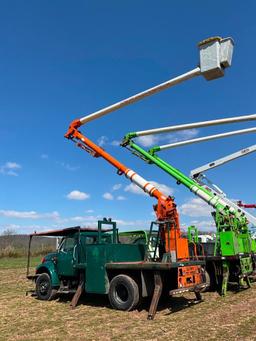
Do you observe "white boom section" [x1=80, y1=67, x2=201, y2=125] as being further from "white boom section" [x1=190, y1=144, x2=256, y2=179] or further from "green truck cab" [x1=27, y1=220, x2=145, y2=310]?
"white boom section" [x1=190, y1=144, x2=256, y2=179]

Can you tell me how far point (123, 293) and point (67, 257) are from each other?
266 centimetres

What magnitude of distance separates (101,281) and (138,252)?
1827 millimetres

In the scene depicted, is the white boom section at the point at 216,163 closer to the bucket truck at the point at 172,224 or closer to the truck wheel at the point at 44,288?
the bucket truck at the point at 172,224

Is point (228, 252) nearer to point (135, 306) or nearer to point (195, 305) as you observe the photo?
point (195, 305)

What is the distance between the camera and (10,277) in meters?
22.3

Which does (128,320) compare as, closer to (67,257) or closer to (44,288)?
(67,257)

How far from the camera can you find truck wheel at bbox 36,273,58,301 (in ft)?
46.4

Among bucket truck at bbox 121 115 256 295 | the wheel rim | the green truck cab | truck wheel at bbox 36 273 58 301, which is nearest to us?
the wheel rim

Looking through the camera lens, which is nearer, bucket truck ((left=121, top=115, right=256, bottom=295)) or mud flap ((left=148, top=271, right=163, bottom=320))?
mud flap ((left=148, top=271, right=163, bottom=320))

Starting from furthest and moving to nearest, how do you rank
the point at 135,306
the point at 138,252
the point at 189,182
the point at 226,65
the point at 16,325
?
the point at 189,182 < the point at 138,252 < the point at 135,306 < the point at 16,325 < the point at 226,65

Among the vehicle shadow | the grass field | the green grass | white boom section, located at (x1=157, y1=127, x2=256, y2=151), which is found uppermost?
white boom section, located at (x1=157, y1=127, x2=256, y2=151)

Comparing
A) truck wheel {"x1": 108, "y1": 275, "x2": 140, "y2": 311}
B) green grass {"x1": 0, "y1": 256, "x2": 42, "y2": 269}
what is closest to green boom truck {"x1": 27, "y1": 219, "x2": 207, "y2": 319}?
truck wheel {"x1": 108, "y1": 275, "x2": 140, "y2": 311}

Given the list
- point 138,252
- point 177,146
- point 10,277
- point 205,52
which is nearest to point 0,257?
point 10,277

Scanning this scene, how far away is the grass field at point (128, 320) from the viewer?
29.3 ft
